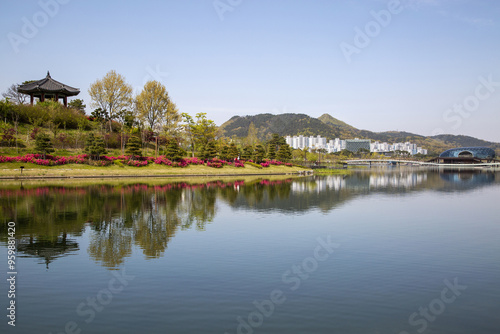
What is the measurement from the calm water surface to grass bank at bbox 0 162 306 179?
2699cm

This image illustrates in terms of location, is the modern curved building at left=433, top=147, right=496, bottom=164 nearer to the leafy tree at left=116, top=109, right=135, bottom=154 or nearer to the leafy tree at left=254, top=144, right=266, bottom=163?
the leafy tree at left=254, top=144, right=266, bottom=163

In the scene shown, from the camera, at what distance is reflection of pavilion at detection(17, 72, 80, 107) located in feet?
220

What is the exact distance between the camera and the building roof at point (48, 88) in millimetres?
66875

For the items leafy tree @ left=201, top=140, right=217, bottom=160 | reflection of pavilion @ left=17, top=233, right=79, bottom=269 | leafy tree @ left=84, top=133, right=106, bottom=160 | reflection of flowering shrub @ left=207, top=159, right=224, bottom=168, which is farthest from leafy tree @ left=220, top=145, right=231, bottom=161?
reflection of pavilion @ left=17, top=233, right=79, bottom=269

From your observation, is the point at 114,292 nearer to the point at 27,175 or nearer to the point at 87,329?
the point at 87,329

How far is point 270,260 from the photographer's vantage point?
12500 millimetres

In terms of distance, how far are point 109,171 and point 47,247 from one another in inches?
1552

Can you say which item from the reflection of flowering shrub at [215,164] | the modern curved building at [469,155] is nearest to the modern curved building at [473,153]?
the modern curved building at [469,155]

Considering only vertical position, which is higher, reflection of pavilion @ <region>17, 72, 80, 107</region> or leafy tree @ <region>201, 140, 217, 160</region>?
reflection of pavilion @ <region>17, 72, 80, 107</region>

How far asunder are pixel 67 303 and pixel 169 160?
52.6 meters

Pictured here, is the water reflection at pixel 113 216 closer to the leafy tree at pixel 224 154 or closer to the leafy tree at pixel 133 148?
the leafy tree at pixel 133 148

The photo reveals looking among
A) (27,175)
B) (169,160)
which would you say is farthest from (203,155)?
(27,175)

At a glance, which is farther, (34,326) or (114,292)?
(114,292)

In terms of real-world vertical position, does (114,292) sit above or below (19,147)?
below
